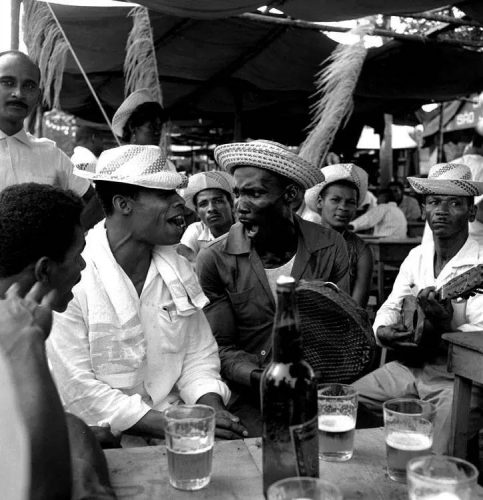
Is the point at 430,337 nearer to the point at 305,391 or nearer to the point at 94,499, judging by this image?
the point at 305,391

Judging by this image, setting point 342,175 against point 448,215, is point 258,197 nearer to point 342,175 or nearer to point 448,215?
point 448,215

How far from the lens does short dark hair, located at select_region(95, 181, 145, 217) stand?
7.54 ft

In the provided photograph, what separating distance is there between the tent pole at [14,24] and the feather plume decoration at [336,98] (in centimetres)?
275

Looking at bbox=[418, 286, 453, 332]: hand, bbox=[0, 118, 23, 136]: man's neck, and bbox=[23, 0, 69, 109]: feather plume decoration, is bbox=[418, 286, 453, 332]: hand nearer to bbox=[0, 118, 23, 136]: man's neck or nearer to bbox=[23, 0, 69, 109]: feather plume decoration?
bbox=[0, 118, 23, 136]: man's neck

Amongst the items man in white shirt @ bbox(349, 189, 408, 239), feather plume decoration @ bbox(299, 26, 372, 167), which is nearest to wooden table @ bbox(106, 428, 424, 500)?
feather plume decoration @ bbox(299, 26, 372, 167)

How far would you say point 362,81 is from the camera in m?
8.02

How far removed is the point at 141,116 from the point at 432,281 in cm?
238

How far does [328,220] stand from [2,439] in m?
3.41

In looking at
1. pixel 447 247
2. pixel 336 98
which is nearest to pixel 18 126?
pixel 447 247

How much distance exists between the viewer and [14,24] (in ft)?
14.0

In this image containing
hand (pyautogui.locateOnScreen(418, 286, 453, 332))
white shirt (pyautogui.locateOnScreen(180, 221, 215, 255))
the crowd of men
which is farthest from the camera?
white shirt (pyautogui.locateOnScreen(180, 221, 215, 255))

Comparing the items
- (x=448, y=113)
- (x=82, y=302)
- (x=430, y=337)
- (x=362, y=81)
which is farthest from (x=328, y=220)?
(x=448, y=113)

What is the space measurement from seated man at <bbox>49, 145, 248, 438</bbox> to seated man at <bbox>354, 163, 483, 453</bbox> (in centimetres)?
104

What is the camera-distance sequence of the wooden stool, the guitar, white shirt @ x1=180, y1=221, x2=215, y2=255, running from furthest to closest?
white shirt @ x1=180, y1=221, x2=215, y2=255, the guitar, the wooden stool
